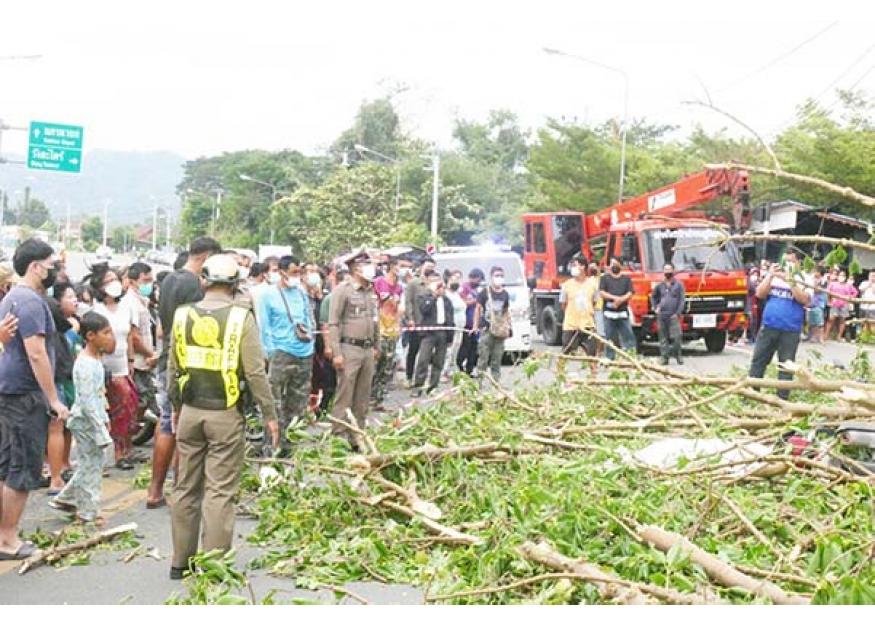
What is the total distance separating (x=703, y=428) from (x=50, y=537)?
4208 mm

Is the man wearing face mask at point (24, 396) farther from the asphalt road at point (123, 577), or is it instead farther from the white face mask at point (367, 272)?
the white face mask at point (367, 272)

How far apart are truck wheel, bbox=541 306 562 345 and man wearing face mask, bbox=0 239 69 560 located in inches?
600

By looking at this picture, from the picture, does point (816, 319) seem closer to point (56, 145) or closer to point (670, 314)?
point (670, 314)

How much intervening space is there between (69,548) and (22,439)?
27.8 inches

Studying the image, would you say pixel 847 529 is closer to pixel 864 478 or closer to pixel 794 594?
pixel 864 478

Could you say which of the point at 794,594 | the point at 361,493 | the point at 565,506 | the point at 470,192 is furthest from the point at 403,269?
the point at 470,192

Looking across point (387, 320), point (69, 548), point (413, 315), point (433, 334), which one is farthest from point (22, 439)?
point (413, 315)

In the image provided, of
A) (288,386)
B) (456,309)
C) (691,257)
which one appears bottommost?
(288,386)

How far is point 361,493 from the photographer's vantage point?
243 inches

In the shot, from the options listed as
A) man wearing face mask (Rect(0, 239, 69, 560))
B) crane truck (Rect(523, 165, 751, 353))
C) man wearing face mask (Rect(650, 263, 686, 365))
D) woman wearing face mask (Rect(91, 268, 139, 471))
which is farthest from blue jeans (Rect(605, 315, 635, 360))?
man wearing face mask (Rect(0, 239, 69, 560))

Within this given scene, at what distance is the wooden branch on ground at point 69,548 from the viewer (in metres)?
5.64

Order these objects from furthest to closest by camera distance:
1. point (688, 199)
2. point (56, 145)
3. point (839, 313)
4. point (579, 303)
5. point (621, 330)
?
1. point (56, 145)
2. point (839, 313)
3. point (688, 199)
4. point (621, 330)
5. point (579, 303)

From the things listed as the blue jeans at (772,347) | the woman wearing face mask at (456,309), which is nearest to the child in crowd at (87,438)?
the blue jeans at (772,347)

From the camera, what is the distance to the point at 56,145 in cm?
2478
